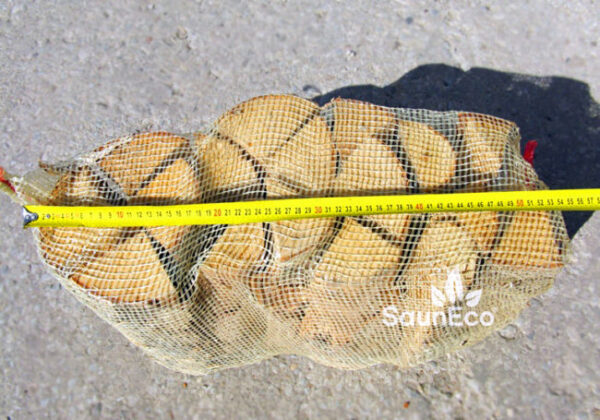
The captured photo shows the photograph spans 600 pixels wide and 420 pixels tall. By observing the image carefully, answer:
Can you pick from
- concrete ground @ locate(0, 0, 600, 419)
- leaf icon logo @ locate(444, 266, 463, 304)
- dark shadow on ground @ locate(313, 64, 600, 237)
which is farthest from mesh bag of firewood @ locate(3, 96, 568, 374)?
dark shadow on ground @ locate(313, 64, 600, 237)

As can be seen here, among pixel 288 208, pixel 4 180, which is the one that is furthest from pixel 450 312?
pixel 4 180

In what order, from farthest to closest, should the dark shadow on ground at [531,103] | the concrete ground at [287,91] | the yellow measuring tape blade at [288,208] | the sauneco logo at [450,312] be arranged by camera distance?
1. the dark shadow on ground at [531,103]
2. the concrete ground at [287,91]
3. the sauneco logo at [450,312]
4. the yellow measuring tape blade at [288,208]

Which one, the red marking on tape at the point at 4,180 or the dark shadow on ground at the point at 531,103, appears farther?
the dark shadow on ground at the point at 531,103

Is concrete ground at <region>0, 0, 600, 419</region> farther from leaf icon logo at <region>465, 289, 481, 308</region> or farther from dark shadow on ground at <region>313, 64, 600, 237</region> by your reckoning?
leaf icon logo at <region>465, 289, 481, 308</region>

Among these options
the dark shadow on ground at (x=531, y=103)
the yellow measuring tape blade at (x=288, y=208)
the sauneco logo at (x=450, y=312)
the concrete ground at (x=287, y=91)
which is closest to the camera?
the yellow measuring tape blade at (x=288, y=208)

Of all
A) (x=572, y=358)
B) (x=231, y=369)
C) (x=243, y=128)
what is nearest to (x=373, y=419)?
(x=231, y=369)

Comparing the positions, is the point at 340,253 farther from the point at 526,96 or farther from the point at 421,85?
the point at 526,96

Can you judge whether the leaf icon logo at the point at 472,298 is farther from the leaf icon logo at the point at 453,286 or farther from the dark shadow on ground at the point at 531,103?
the dark shadow on ground at the point at 531,103

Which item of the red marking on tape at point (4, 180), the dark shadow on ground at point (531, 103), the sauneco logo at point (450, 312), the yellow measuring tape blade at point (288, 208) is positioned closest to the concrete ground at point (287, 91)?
the dark shadow on ground at point (531, 103)

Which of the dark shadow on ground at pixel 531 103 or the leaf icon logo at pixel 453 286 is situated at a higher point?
the dark shadow on ground at pixel 531 103
